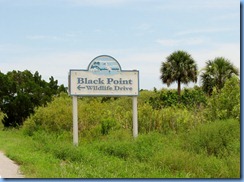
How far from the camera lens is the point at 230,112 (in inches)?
527

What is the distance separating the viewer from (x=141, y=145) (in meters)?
12.1

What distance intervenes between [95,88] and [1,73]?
523 inches

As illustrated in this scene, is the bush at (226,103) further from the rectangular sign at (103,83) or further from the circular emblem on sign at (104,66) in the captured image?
the circular emblem on sign at (104,66)

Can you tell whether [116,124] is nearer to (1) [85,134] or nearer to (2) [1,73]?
(1) [85,134]

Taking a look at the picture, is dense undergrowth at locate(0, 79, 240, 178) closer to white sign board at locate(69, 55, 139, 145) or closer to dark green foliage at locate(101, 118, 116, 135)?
dark green foliage at locate(101, 118, 116, 135)

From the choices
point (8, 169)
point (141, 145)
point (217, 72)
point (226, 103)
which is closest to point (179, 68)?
point (217, 72)

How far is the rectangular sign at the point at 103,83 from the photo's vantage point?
535 inches

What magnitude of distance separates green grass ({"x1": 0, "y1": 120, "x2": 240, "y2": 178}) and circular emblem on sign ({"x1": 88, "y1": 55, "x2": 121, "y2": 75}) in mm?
1806

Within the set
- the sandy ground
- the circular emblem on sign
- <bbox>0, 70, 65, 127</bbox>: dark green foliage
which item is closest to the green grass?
the sandy ground

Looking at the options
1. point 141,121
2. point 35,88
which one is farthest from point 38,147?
point 35,88

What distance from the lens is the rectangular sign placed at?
13602 mm

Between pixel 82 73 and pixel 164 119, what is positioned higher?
pixel 82 73

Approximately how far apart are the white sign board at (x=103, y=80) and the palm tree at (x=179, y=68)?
78.3 feet

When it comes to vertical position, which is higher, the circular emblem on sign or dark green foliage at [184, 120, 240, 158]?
the circular emblem on sign
